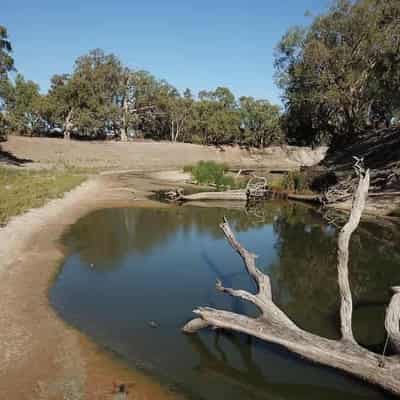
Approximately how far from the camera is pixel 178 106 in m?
70.2

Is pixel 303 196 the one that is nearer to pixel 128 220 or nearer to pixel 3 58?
pixel 128 220

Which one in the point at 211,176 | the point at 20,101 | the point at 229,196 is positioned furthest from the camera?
the point at 20,101

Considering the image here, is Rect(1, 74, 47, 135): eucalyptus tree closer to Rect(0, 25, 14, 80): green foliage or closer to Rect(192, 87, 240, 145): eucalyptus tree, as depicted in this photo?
Rect(0, 25, 14, 80): green foliage

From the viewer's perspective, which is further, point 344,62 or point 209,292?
point 344,62

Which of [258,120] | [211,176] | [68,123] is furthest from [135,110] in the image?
[211,176]

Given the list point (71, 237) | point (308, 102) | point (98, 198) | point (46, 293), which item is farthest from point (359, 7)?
point (46, 293)

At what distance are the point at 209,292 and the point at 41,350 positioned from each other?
13.4 ft

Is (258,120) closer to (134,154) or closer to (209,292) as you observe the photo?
(134,154)

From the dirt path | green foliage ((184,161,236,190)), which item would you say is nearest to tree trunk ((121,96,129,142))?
the dirt path

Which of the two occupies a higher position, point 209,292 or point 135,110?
point 135,110

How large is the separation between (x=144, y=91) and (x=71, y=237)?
58.5 meters

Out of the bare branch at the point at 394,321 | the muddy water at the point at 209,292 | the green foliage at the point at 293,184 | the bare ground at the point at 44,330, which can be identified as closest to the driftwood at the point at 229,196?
the green foliage at the point at 293,184

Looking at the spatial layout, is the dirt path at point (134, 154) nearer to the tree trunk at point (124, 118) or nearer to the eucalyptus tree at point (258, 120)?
the eucalyptus tree at point (258, 120)

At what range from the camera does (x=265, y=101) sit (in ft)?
234
